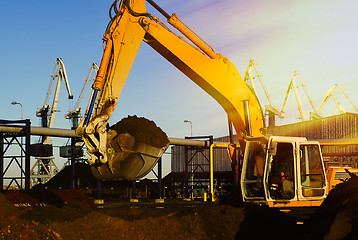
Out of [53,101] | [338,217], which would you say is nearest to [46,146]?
[53,101]

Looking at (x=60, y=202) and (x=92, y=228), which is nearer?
(x=92, y=228)

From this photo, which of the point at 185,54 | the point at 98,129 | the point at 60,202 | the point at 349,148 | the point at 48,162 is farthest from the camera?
the point at 48,162

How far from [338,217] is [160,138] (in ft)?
20.6

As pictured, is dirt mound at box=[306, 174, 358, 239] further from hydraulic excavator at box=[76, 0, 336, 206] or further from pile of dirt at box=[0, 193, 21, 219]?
pile of dirt at box=[0, 193, 21, 219]

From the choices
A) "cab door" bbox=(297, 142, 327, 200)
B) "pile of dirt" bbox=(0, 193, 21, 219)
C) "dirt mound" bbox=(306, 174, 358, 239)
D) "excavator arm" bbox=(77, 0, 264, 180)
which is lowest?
"pile of dirt" bbox=(0, 193, 21, 219)

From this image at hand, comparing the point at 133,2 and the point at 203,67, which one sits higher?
the point at 133,2

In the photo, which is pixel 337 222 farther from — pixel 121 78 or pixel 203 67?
pixel 203 67

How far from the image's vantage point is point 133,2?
12.0m

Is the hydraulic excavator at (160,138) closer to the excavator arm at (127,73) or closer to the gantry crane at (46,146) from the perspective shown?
the excavator arm at (127,73)

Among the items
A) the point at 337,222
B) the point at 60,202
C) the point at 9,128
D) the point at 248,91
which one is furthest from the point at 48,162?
the point at 337,222

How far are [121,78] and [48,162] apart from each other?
180ft

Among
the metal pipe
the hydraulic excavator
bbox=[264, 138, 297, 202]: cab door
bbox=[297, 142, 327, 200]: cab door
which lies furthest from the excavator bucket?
the metal pipe

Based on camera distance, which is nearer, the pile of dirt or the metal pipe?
the pile of dirt

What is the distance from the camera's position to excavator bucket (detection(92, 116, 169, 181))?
33.9ft
